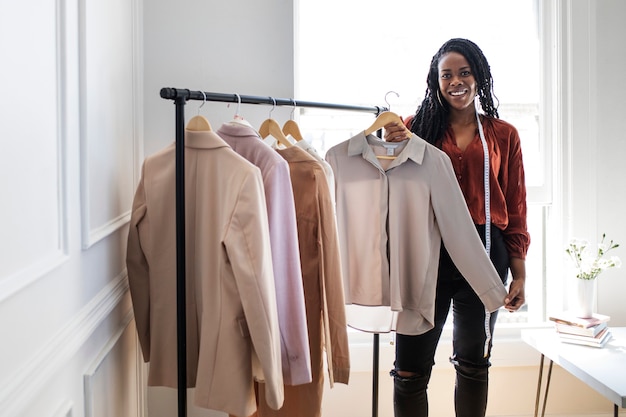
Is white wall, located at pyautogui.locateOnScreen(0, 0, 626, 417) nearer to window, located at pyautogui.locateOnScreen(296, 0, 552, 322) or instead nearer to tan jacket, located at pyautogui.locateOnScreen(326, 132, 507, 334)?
window, located at pyautogui.locateOnScreen(296, 0, 552, 322)

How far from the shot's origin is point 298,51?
7.88ft

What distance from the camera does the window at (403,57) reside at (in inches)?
96.5

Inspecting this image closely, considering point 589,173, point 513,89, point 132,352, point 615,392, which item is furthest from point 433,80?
point 132,352

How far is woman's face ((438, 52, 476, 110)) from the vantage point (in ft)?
6.07

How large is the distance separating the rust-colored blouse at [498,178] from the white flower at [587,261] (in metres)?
0.51

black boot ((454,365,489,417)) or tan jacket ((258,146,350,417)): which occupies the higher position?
tan jacket ((258,146,350,417))

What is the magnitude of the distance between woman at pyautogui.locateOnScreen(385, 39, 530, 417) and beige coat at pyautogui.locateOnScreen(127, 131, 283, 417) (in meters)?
0.71

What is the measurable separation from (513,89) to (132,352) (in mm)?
1871

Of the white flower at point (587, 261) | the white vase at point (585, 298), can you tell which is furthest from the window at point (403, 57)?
the white vase at point (585, 298)

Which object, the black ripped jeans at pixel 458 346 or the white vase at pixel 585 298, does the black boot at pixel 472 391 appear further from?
the white vase at pixel 585 298

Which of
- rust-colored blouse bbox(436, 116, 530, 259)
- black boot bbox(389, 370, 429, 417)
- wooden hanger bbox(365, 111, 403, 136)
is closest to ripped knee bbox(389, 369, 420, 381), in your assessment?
black boot bbox(389, 370, 429, 417)

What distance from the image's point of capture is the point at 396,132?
1.74 meters

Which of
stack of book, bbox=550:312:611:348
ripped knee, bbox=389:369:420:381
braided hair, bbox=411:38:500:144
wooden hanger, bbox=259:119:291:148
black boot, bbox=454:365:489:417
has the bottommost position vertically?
black boot, bbox=454:365:489:417

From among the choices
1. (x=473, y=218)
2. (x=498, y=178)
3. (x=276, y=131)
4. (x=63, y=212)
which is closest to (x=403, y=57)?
(x=498, y=178)
